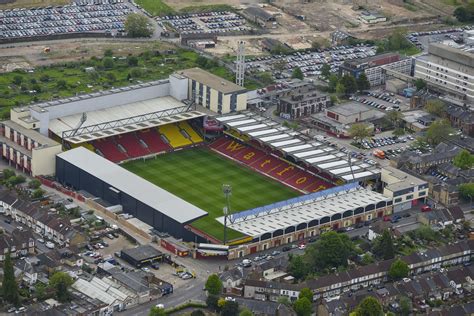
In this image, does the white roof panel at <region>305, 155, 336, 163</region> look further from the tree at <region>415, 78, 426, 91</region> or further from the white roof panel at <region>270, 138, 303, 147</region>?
the tree at <region>415, 78, 426, 91</region>

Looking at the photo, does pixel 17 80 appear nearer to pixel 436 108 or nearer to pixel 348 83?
pixel 348 83

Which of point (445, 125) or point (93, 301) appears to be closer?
point (93, 301)

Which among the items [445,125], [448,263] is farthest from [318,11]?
[448,263]

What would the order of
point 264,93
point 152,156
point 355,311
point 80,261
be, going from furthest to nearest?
point 264,93 → point 152,156 → point 80,261 → point 355,311

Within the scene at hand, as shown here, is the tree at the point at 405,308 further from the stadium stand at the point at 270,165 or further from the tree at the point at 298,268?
the stadium stand at the point at 270,165

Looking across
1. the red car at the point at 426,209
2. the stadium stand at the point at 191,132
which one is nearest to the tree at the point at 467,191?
the red car at the point at 426,209

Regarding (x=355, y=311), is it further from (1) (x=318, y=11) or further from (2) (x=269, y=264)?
(1) (x=318, y=11)
